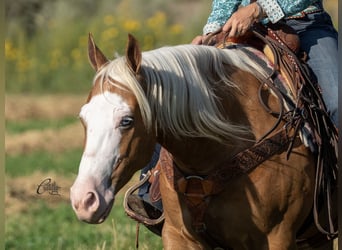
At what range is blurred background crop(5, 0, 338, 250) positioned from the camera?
9.76 meters

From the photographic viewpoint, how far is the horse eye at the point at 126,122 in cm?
407

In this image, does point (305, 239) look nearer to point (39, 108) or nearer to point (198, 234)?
point (198, 234)

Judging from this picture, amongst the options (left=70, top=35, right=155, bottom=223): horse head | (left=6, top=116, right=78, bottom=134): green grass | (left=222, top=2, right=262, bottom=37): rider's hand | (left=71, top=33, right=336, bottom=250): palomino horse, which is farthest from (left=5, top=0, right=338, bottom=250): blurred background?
(left=70, top=35, right=155, bottom=223): horse head

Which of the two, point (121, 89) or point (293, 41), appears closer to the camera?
point (121, 89)

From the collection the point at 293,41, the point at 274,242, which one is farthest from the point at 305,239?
the point at 293,41

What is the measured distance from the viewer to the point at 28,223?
381 inches

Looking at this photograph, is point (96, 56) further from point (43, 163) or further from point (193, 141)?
point (43, 163)

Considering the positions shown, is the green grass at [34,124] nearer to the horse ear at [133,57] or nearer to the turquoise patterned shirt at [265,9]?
the turquoise patterned shirt at [265,9]

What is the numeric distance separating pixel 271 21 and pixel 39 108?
1173 cm

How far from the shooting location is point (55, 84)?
58.2ft

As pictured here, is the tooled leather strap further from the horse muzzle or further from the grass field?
the grass field

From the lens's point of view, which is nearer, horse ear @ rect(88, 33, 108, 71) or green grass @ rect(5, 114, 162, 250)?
horse ear @ rect(88, 33, 108, 71)

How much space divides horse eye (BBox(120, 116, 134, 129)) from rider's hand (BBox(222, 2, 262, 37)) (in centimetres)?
100

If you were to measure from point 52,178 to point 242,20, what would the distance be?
22.0 feet
